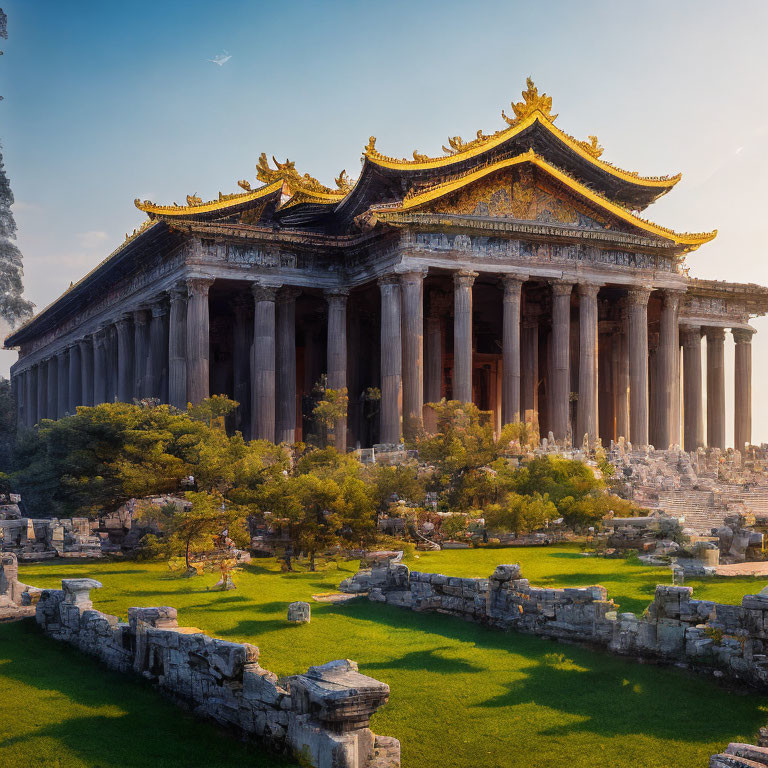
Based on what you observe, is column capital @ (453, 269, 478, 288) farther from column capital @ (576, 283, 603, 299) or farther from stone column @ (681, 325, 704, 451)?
stone column @ (681, 325, 704, 451)

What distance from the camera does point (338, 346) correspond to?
37062mm

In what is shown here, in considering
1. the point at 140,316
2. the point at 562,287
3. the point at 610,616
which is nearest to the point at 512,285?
the point at 562,287

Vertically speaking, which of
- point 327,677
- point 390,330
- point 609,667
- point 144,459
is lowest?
point 609,667

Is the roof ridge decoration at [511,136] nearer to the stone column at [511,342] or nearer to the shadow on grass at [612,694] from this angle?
the stone column at [511,342]

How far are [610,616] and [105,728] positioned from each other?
22.9 ft

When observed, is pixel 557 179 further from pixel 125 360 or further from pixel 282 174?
pixel 125 360

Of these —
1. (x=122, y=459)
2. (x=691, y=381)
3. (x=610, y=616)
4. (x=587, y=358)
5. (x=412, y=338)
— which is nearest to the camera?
(x=610, y=616)

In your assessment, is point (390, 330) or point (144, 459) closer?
point (144, 459)

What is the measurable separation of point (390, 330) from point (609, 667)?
23.0m

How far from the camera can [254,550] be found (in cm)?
2258

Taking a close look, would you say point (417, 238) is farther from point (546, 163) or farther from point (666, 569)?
point (666, 569)

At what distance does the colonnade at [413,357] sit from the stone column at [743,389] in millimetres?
3303

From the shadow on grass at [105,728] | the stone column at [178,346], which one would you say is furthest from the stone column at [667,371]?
the shadow on grass at [105,728]

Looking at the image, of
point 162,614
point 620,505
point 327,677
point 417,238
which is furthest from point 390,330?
point 327,677
